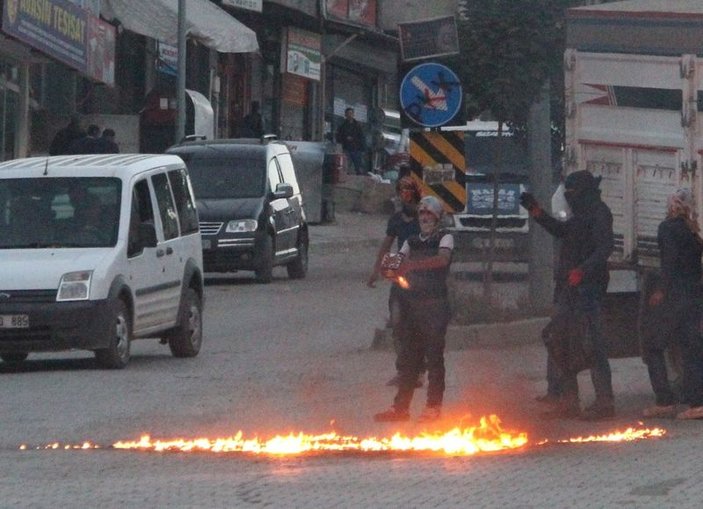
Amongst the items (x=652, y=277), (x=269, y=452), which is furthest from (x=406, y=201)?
(x=269, y=452)

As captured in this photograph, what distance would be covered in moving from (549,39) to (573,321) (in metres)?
7.02

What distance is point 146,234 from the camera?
15.4m

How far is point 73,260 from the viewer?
14750 millimetres

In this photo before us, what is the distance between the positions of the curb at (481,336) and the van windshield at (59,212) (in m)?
2.90

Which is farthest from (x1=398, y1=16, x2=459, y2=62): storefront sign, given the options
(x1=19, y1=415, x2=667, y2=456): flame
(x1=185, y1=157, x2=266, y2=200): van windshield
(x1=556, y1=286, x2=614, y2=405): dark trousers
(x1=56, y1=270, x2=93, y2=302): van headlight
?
(x1=185, y1=157, x2=266, y2=200): van windshield

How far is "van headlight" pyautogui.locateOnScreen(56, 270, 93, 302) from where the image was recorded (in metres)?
14.5

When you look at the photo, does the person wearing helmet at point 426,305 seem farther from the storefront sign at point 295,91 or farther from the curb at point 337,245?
the storefront sign at point 295,91

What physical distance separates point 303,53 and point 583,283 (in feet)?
108

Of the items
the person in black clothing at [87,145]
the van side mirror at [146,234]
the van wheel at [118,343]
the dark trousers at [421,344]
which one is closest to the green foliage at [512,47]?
the van side mirror at [146,234]

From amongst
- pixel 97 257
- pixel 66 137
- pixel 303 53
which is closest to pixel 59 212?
pixel 97 257

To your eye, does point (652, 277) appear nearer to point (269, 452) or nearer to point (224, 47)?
point (269, 452)

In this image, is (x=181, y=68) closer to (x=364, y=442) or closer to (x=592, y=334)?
(x=592, y=334)

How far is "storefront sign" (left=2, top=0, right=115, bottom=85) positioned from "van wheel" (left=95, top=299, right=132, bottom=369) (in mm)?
9624

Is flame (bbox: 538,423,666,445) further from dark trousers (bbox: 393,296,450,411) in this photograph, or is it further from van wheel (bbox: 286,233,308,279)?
van wheel (bbox: 286,233,308,279)
